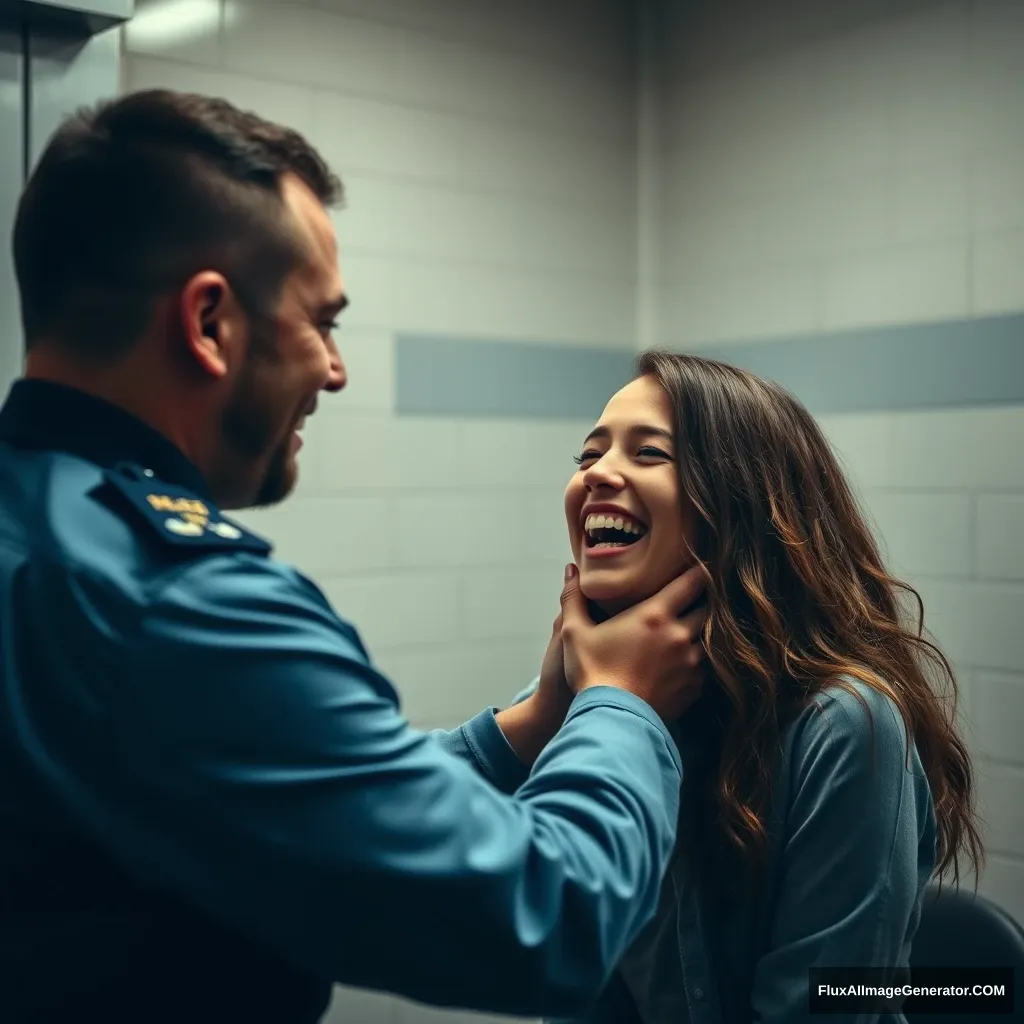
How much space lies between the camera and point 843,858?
4.68 feet

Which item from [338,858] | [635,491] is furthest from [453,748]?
[338,858]

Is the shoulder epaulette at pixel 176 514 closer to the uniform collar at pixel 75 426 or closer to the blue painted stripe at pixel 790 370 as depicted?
the uniform collar at pixel 75 426

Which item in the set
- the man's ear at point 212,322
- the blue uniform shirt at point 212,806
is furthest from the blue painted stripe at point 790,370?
the blue uniform shirt at point 212,806

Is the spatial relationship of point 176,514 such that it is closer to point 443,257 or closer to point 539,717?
point 539,717

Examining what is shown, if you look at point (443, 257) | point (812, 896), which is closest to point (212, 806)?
point (812, 896)

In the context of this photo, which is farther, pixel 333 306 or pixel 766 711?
pixel 766 711

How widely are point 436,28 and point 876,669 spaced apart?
1964 millimetres

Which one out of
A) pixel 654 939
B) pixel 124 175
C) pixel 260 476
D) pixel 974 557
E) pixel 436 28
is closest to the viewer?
pixel 124 175

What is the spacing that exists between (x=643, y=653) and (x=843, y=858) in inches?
14.6

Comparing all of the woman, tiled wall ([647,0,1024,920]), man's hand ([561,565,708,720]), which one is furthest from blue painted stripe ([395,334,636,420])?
man's hand ([561,565,708,720])

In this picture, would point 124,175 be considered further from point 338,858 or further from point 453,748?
point 453,748

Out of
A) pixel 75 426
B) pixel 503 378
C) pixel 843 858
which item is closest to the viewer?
pixel 75 426

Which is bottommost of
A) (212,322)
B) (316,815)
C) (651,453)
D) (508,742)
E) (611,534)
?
(508,742)

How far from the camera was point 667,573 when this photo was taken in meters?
1.64
